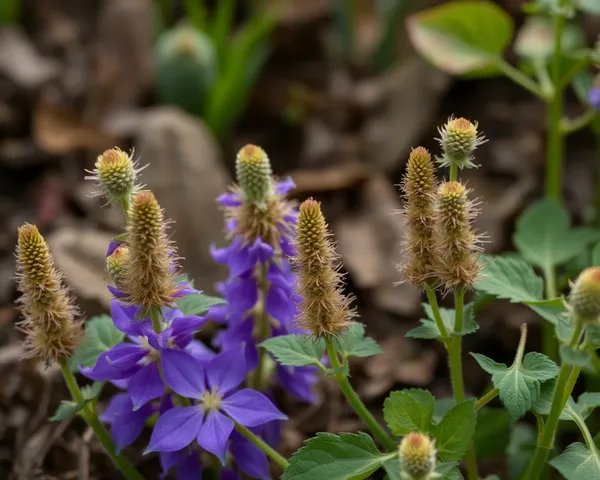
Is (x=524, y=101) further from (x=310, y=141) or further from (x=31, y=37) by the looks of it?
(x=31, y=37)

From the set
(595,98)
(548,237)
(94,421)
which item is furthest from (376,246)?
(94,421)

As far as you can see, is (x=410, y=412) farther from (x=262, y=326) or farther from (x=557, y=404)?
(x=262, y=326)

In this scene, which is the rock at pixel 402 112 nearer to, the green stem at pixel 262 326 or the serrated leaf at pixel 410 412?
the green stem at pixel 262 326

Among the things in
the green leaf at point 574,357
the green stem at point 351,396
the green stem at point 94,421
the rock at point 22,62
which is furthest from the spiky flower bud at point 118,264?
the rock at point 22,62

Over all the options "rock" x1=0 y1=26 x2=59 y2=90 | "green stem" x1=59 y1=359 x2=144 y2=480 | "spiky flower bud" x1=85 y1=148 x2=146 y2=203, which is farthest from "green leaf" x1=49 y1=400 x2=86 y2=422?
"rock" x1=0 y1=26 x2=59 y2=90

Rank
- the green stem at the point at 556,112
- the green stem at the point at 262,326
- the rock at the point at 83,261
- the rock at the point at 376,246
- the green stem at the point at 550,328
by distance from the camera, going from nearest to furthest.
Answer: the green stem at the point at 262,326
the green stem at the point at 550,328
the green stem at the point at 556,112
the rock at the point at 83,261
the rock at the point at 376,246

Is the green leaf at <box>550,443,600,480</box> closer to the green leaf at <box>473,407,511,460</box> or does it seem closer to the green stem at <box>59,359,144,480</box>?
the green leaf at <box>473,407,511,460</box>
